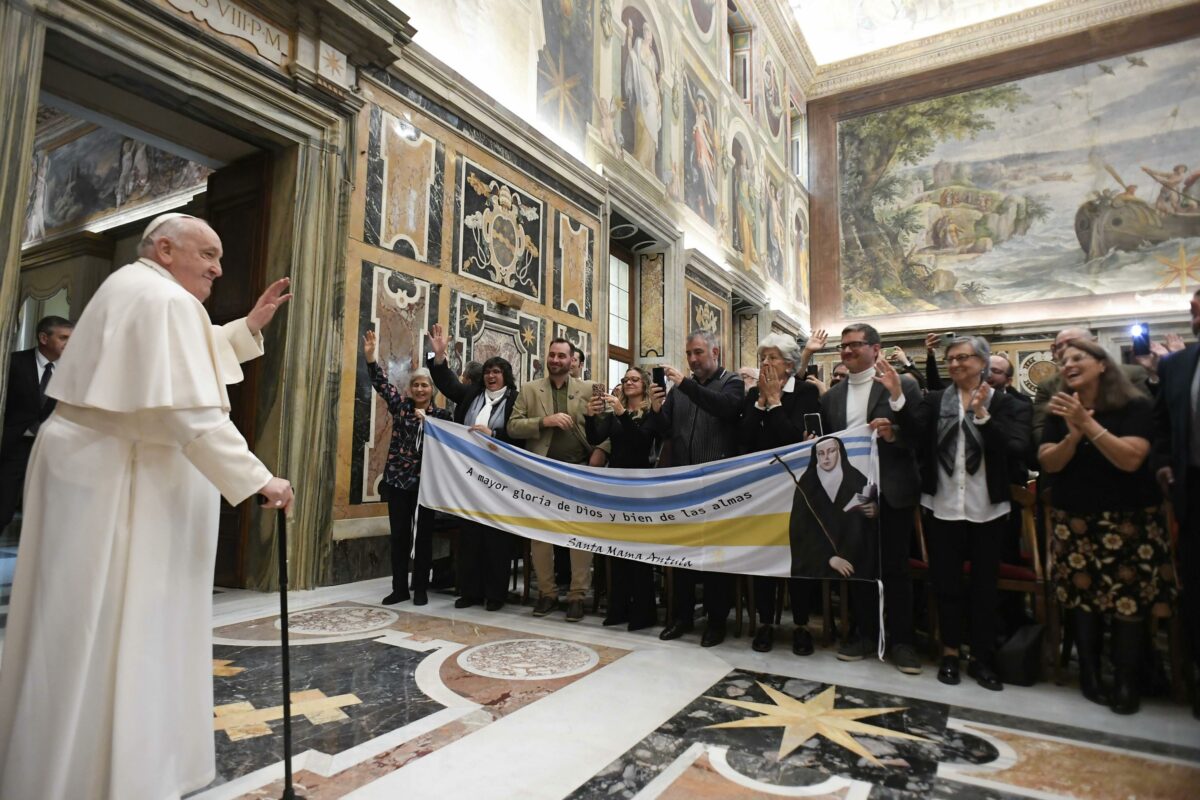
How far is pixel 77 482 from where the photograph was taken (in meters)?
1.87

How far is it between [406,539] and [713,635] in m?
2.34

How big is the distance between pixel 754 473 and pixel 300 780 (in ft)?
8.74

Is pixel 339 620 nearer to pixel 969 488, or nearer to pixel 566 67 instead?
pixel 969 488

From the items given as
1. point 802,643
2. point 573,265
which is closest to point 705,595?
point 802,643

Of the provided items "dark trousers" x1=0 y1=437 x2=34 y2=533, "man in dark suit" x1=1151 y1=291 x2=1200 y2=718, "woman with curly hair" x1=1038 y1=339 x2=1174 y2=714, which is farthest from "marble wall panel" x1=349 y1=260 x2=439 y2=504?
"man in dark suit" x1=1151 y1=291 x2=1200 y2=718

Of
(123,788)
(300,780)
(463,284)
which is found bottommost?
(300,780)

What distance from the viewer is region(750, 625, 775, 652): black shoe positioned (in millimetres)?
3754

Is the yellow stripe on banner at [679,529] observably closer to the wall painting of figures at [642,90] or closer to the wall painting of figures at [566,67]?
the wall painting of figures at [566,67]

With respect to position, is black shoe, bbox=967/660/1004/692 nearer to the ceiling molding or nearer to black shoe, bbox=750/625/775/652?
black shoe, bbox=750/625/775/652

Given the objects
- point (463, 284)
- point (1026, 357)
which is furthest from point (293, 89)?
point (1026, 357)

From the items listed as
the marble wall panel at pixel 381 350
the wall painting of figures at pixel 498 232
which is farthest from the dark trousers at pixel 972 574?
the wall painting of figures at pixel 498 232

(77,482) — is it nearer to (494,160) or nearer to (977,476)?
(977,476)

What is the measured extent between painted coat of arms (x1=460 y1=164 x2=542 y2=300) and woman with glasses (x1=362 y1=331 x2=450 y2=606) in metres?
2.13

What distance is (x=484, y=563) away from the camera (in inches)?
190
